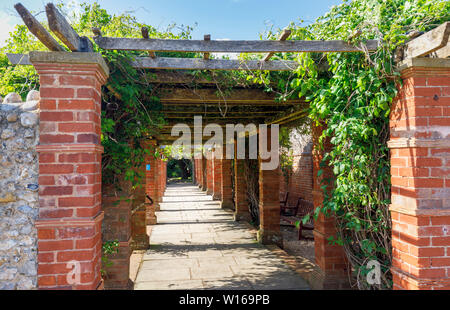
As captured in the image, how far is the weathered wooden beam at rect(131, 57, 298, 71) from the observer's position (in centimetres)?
303

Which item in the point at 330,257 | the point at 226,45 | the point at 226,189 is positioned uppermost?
the point at 226,45

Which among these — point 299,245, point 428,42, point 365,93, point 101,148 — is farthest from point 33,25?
point 299,245

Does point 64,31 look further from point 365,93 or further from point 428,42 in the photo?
point 428,42

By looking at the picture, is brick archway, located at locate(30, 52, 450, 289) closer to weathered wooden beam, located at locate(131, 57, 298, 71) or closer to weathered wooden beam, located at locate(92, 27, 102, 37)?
weathered wooden beam, located at locate(92, 27, 102, 37)

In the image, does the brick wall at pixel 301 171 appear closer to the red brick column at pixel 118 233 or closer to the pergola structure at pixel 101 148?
the red brick column at pixel 118 233

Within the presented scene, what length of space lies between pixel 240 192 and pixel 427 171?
7402 millimetres

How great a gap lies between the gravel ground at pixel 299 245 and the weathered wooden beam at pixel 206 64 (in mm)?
4302

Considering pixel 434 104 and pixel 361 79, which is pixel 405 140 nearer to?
pixel 434 104

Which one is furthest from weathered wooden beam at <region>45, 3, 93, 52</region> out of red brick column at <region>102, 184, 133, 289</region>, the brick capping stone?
red brick column at <region>102, 184, 133, 289</region>

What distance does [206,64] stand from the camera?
3057 millimetres

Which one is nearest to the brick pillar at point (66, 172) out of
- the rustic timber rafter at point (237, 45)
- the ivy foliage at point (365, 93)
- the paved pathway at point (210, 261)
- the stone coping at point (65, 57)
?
the stone coping at point (65, 57)

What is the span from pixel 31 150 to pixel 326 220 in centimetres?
361

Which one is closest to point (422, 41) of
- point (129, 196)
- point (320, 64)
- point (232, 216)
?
point (320, 64)

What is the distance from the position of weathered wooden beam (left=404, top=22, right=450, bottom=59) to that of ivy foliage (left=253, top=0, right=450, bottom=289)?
10 centimetres
